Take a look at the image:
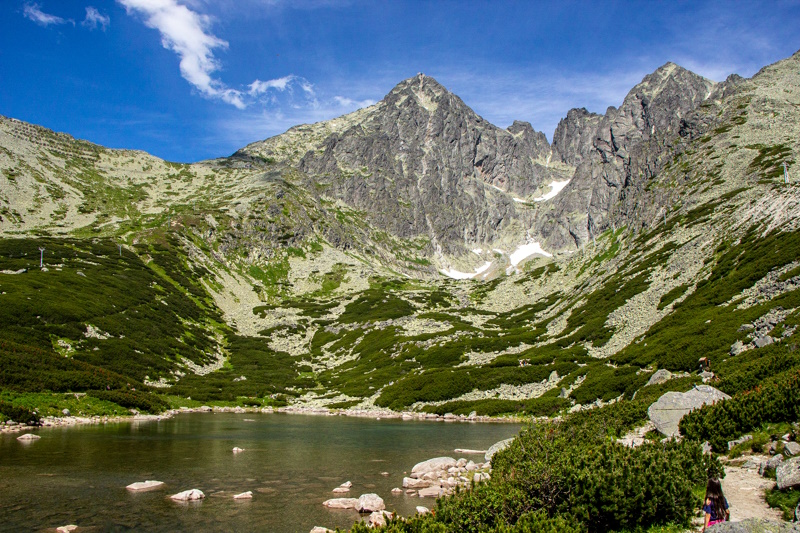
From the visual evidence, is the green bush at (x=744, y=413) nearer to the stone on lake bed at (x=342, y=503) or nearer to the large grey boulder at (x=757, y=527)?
the large grey boulder at (x=757, y=527)

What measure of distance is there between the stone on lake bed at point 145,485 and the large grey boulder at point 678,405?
2701cm

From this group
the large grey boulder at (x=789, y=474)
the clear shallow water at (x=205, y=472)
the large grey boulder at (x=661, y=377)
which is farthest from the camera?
the large grey boulder at (x=661, y=377)

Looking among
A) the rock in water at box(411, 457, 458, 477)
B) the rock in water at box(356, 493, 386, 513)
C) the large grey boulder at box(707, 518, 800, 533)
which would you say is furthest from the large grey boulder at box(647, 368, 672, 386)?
the large grey boulder at box(707, 518, 800, 533)

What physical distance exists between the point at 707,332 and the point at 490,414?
28309 millimetres

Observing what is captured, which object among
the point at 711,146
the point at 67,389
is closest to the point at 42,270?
the point at 67,389

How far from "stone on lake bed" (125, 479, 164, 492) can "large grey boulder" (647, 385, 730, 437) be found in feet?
88.6

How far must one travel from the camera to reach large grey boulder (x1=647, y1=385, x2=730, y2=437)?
23984 mm

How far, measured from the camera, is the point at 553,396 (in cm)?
6081

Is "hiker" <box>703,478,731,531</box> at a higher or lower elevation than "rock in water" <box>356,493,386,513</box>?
higher

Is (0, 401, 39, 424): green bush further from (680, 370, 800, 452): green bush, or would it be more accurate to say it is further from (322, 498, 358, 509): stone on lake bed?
(680, 370, 800, 452): green bush

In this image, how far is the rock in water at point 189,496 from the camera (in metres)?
22.5

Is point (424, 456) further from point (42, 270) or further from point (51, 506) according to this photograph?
point (42, 270)

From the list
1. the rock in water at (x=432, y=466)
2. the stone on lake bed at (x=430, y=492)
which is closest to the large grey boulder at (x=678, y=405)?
the stone on lake bed at (x=430, y=492)

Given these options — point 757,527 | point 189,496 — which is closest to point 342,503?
point 189,496
